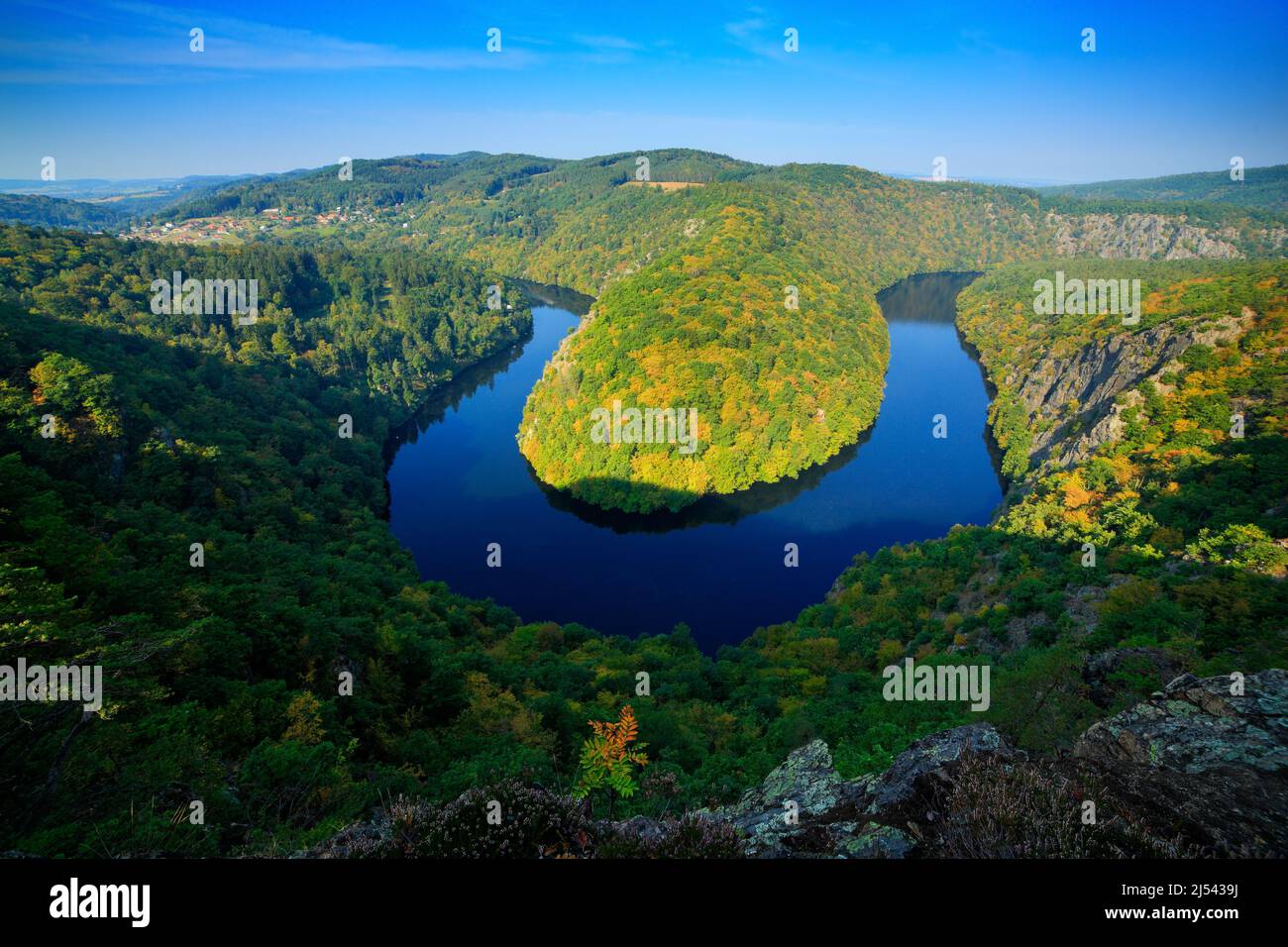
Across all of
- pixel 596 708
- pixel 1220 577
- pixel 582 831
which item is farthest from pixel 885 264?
pixel 582 831

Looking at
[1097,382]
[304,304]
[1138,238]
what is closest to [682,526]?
[1097,382]

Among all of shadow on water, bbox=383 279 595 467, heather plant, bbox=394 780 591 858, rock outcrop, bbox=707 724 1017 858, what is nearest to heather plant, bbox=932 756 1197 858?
rock outcrop, bbox=707 724 1017 858

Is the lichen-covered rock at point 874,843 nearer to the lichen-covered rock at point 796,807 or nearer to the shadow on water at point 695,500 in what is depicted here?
the lichen-covered rock at point 796,807

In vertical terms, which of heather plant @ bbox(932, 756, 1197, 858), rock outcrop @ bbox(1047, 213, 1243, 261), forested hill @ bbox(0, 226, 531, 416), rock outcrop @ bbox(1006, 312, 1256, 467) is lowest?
heather plant @ bbox(932, 756, 1197, 858)

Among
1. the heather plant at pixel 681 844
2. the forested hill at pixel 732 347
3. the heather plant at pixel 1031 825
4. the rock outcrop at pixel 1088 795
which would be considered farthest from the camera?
the forested hill at pixel 732 347

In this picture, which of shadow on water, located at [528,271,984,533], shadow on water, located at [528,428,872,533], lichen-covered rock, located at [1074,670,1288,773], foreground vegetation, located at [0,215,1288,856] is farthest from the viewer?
shadow on water, located at [528,271,984,533]

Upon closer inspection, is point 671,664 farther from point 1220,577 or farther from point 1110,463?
point 1110,463

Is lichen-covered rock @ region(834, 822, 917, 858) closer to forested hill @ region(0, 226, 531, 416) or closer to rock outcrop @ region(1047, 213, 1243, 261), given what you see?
forested hill @ region(0, 226, 531, 416)

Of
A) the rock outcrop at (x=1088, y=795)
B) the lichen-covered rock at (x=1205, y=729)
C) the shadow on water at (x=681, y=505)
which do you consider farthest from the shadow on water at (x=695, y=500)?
the lichen-covered rock at (x=1205, y=729)
